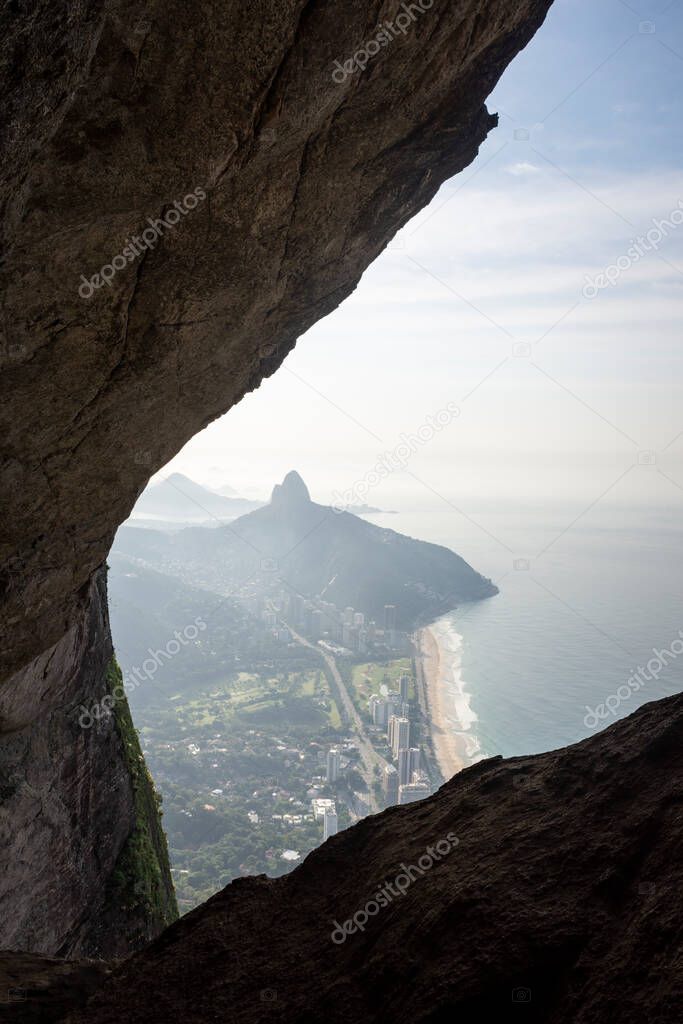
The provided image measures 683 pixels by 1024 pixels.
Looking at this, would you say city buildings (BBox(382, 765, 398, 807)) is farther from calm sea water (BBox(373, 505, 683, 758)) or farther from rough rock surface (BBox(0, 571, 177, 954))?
rough rock surface (BBox(0, 571, 177, 954))

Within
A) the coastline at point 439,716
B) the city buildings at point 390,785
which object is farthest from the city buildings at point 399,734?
the coastline at point 439,716

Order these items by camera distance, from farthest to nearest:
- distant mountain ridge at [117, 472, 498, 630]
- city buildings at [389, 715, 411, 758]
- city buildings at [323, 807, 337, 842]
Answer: distant mountain ridge at [117, 472, 498, 630] < city buildings at [389, 715, 411, 758] < city buildings at [323, 807, 337, 842]

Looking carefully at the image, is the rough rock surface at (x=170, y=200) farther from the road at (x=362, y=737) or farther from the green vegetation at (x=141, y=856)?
the road at (x=362, y=737)

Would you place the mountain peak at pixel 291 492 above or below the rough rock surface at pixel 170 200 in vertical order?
above

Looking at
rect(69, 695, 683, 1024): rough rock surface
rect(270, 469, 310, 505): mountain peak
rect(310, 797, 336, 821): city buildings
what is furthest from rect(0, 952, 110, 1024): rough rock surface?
rect(270, 469, 310, 505): mountain peak

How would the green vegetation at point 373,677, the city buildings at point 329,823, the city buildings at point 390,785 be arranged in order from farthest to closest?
the green vegetation at point 373,677 → the city buildings at point 390,785 → the city buildings at point 329,823

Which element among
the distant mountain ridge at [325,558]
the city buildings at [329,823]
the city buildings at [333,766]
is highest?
the distant mountain ridge at [325,558]
